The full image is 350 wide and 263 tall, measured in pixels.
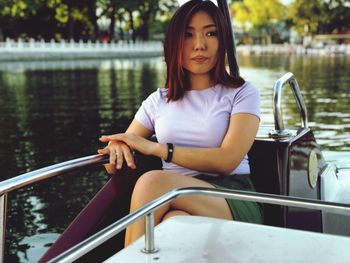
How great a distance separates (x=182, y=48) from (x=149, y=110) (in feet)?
1.20

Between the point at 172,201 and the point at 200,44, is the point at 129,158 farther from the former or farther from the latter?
the point at 200,44

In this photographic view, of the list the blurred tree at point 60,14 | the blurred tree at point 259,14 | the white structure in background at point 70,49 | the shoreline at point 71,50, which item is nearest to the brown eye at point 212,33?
the shoreline at point 71,50

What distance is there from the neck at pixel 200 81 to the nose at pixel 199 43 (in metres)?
0.15

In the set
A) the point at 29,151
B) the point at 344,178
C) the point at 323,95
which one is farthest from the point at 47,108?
the point at 344,178

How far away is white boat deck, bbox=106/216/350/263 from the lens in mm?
1669

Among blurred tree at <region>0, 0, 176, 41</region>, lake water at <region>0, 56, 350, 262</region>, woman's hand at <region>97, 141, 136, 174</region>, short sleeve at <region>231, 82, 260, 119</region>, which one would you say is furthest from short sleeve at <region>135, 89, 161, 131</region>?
blurred tree at <region>0, 0, 176, 41</region>

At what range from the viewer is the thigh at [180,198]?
2127 mm

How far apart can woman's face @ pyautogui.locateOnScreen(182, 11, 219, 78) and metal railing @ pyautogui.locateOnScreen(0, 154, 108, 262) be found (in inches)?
22.6

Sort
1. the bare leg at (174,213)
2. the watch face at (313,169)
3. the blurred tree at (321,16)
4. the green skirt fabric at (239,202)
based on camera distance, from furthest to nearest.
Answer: the blurred tree at (321,16) < the watch face at (313,169) < the green skirt fabric at (239,202) < the bare leg at (174,213)

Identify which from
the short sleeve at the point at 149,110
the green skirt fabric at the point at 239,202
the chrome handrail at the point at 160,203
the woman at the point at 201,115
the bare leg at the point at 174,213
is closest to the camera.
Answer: the chrome handrail at the point at 160,203

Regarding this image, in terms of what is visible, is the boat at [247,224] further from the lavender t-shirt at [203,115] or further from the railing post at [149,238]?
the lavender t-shirt at [203,115]

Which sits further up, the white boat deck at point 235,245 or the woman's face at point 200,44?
the woman's face at point 200,44

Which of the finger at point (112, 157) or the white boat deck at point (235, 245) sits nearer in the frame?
the white boat deck at point (235, 245)

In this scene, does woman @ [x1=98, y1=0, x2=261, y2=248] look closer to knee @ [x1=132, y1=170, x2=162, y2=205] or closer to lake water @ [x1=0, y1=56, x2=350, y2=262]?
knee @ [x1=132, y1=170, x2=162, y2=205]
